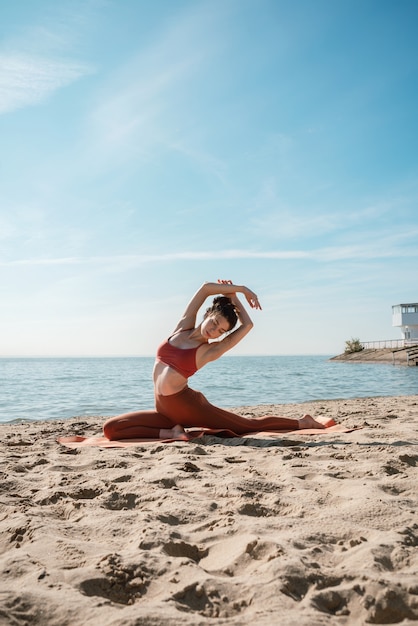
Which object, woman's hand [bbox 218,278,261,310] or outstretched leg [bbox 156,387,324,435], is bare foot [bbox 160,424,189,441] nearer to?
outstretched leg [bbox 156,387,324,435]

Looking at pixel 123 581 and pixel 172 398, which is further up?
pixel 172 398

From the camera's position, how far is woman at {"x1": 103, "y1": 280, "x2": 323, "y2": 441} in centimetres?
552

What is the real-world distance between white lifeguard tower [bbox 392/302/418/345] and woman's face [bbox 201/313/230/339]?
5427 centimetres

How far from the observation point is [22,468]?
4090 mm

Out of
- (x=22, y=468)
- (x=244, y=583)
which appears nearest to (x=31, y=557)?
(x=244, y=583)

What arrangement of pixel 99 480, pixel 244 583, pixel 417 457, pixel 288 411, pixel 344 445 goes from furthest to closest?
pixel 288 411, pixel 344 445, pixel 417 457, pixel 99 480, pixel 244 583

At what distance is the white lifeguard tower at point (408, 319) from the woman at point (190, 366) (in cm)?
5397

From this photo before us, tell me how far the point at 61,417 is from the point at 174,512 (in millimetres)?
7627

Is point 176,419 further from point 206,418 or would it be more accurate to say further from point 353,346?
point 353,346

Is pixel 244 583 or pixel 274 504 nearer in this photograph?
pixel 244 583

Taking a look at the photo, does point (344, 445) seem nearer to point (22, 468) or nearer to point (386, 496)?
point (386, 496)

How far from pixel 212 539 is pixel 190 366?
310cm

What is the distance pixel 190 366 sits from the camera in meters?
5.52

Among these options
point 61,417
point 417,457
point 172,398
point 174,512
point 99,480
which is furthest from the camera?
point 61,417
